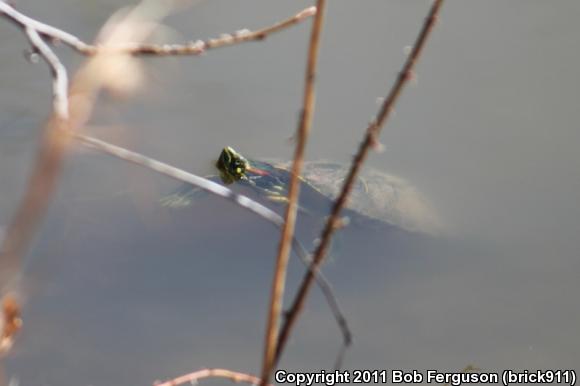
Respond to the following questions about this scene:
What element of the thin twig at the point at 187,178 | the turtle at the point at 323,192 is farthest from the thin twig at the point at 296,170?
the turtle at the point at 323,192

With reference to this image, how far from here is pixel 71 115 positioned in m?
0.61

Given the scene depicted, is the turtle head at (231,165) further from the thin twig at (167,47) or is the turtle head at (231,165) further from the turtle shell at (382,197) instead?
the thin twig at (167,47)

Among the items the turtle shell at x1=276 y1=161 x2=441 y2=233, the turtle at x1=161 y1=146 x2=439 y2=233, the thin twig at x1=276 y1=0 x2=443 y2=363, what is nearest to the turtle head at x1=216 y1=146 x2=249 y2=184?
the turtle at x1=161 y1=146 x2=439 y2=233

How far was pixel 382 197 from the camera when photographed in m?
3.19

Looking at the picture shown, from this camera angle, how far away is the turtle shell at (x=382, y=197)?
3094mm

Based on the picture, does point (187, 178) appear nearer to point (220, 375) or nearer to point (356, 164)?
point (356, 164)

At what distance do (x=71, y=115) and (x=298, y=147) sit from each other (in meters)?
0.17

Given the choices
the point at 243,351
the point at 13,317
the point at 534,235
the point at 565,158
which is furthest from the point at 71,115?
the point at 565,158

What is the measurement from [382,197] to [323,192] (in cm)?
26

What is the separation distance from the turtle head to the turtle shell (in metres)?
0.14

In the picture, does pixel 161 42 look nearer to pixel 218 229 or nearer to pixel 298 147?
pixel 218 229

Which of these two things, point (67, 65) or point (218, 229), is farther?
point (67, 65)

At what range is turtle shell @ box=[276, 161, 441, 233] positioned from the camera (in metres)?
3.09

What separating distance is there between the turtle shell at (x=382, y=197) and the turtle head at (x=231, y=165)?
0.14m
